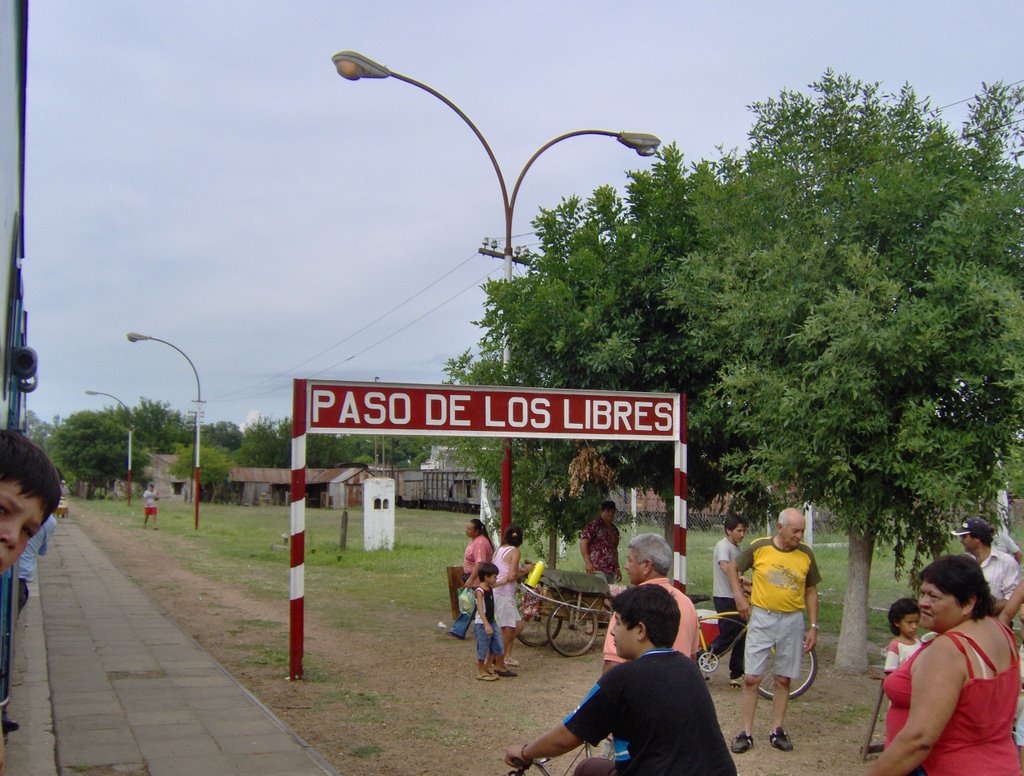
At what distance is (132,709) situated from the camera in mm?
8492

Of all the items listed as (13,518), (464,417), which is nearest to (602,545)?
(464,417)

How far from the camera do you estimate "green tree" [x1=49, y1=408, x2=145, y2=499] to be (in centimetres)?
8650

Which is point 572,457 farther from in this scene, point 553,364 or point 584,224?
point 584,224

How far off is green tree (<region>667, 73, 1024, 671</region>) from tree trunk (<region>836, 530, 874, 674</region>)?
0.02 metres

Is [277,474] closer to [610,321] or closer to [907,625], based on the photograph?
[610,321]

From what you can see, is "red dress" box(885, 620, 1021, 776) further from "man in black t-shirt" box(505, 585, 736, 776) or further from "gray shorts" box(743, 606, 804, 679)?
"gray shorts" box(743, 606, 804, 679)

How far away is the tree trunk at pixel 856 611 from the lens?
10438 mm

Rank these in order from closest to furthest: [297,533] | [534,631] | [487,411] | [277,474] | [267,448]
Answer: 1. [297,533]
2. [487,411]
3. [534,631]
4. [277,474]
5. [267,448]

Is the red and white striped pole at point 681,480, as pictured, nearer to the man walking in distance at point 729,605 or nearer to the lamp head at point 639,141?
the man walking in distance at point 729,605

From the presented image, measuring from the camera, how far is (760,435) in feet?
35.2

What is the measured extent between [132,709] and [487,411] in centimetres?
439

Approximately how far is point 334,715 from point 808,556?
13.7 ft

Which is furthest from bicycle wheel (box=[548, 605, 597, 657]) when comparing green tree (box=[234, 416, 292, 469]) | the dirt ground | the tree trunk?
green tree (box=[234, 416, 292, 469])

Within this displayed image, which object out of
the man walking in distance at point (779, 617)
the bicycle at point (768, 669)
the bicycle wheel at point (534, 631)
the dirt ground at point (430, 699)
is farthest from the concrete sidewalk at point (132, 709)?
the bicycle at point (768, 669)
